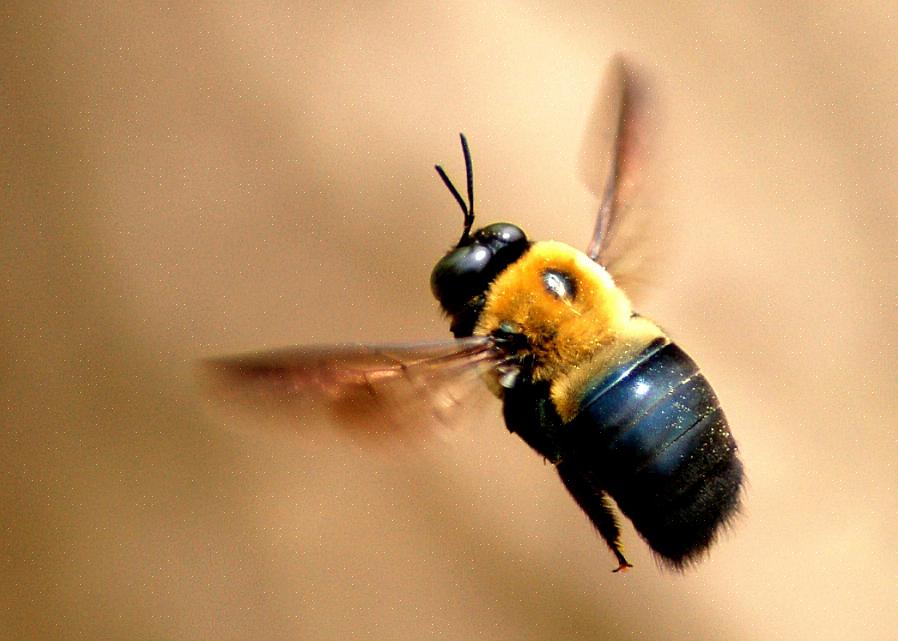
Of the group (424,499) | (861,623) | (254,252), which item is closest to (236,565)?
(424,499)

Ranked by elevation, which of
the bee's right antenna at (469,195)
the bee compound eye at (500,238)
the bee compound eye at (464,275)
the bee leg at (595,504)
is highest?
the bee's right antenna at (469,195)

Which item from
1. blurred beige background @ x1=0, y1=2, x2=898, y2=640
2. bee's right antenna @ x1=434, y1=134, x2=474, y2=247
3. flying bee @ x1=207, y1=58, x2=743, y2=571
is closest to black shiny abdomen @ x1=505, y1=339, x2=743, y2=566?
flying bee @ x1=207, y1=58, x2=743, y2=571

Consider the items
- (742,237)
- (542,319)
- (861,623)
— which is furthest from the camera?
(742,237)

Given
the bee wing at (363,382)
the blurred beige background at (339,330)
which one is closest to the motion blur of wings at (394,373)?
the bee wing at (363,382)

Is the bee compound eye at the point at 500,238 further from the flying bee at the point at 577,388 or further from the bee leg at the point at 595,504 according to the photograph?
the bee leg at the point at 595,504

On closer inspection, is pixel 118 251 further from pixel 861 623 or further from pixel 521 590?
pixel 861 623

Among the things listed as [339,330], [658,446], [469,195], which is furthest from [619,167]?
[339,330]

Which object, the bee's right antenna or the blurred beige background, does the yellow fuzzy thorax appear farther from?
the blurred beige background
